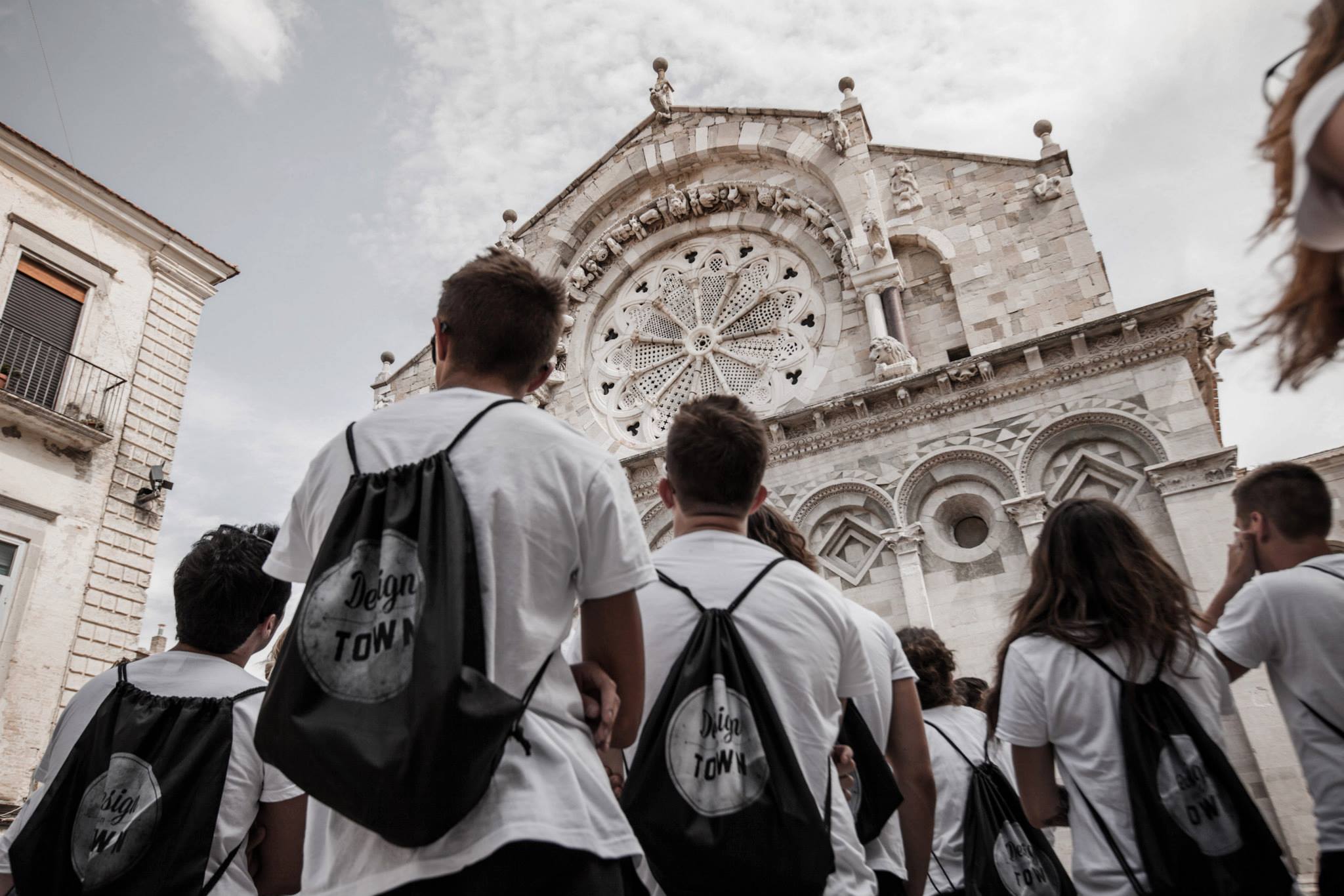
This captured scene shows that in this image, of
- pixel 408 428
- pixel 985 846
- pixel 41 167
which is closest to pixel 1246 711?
pixel 985 846

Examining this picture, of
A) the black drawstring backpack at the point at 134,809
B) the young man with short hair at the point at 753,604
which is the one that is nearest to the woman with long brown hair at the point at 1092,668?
the young man with short hair at the point at 753,604

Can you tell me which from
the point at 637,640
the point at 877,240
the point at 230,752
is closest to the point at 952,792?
the point at 637,640

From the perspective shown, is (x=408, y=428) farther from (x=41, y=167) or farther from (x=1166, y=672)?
(x=41, y=167)

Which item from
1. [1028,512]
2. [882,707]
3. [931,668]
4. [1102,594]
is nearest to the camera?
[882,707]

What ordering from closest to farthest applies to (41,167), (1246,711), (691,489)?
(691,489)
(1246,711)
(41,167)

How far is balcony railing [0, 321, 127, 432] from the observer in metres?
11.2

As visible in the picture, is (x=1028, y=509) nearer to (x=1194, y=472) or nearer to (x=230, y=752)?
(x=1194, y=472)

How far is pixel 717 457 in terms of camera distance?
2777 millimetres

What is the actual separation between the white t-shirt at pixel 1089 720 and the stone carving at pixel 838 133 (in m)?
12.0

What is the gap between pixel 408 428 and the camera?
1939 millimetres

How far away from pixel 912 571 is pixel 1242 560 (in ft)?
23.7

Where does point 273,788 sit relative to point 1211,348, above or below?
below

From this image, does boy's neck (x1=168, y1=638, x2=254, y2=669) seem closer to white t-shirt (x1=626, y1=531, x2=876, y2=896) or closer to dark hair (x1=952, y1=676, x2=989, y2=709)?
white t-shirt (x1=626, y1=531, x2=876, y2=896)

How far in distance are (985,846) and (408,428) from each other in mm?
3260
